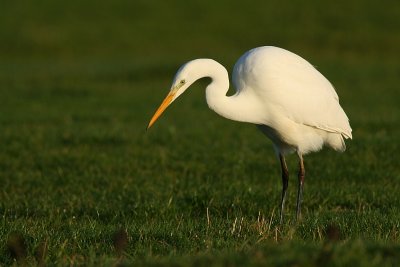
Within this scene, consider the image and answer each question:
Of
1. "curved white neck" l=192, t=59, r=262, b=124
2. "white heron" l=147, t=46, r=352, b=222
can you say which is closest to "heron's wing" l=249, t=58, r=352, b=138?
"white heron" l=147, t=46, r=352, b=222

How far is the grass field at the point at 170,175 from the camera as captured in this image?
490 centimetres

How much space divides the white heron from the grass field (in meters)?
0.73

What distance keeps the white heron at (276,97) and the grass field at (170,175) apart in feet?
2.39

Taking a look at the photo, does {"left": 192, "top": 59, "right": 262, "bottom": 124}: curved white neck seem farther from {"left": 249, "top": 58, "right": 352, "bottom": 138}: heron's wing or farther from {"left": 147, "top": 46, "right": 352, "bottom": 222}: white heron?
{"left": 249, "top": 58, "right": 352, "bottom": 138}: heron's wing

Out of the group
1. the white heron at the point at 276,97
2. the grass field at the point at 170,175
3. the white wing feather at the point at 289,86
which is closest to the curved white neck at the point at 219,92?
the white heron at the point at 276,97

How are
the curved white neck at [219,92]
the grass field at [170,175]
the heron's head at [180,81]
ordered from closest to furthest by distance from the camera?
the grass field at [170,175] < the heron's head at [180,81] < the curved white neck at [219,92]

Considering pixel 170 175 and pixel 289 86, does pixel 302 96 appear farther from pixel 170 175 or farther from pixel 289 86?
pixel 170 175

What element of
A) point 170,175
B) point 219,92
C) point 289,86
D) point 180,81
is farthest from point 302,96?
point 170,175

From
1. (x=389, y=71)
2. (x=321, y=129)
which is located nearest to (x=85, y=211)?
(x=321, y=129)

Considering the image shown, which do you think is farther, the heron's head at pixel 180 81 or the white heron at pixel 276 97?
the white heron at pixel 276 97

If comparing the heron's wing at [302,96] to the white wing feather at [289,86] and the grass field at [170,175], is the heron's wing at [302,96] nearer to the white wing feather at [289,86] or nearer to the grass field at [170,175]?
the white wing feather at [289,86]

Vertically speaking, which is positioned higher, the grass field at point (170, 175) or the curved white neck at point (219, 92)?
the curved white neck at point (219, 92)

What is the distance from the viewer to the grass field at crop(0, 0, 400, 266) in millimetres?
4902

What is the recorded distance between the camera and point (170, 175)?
8891mm
